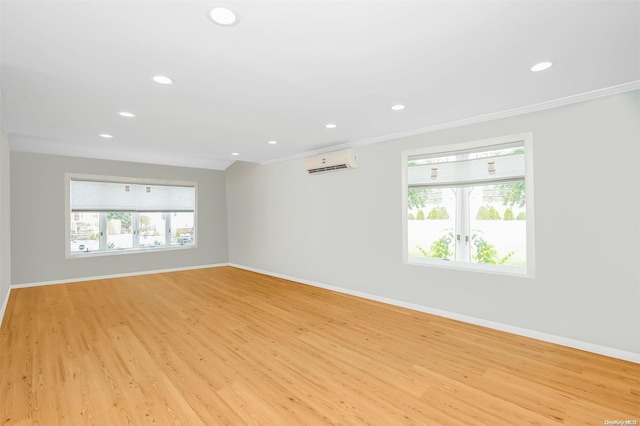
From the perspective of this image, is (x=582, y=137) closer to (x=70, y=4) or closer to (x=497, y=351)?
(x=497, y=351)

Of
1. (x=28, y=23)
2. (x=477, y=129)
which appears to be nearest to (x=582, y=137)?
(x=477, y=129)

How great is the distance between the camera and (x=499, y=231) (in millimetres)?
3639

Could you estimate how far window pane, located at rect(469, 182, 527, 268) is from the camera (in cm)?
349

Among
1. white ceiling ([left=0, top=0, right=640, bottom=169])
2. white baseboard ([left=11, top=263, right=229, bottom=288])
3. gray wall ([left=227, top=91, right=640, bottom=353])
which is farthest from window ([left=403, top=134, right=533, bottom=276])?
white baseboard ([left=11, top=263, right=229, bottom=288])

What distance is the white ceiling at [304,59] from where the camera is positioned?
1679 mm

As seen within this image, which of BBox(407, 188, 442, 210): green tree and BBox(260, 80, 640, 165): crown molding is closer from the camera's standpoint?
BBox(260, 80, 640, 165): crown molding

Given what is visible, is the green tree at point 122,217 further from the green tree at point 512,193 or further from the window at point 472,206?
the green tree at point 512,193

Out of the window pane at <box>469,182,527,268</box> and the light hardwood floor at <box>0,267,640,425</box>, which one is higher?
the window pane at <box>469,182,527,268</box>

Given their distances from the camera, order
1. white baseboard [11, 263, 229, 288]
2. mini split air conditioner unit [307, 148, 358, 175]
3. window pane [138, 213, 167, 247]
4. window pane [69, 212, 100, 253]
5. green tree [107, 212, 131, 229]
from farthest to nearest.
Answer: window pane [138, 213, 167, 247] → green tree [107, 212, 131, 229] → window pane [69, 212, 100, 253] → white baseboard [11, 263, 229, 288] → mini split air conditioner unit [307, 148, 358, 175]

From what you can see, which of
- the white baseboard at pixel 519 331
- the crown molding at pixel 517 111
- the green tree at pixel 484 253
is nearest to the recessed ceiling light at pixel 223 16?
the crown molding at pixel 517 111

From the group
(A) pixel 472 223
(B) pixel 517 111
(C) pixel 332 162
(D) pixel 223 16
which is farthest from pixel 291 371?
(B) pixel 517 111

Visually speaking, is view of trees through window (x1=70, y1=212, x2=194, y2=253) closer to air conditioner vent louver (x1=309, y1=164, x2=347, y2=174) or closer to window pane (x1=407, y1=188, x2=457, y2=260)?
air conditioner vent louver (x1=309, y1=164, x2=347, y2=174)

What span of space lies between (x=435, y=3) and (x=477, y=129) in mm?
2384

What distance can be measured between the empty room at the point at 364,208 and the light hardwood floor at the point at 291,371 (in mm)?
22
